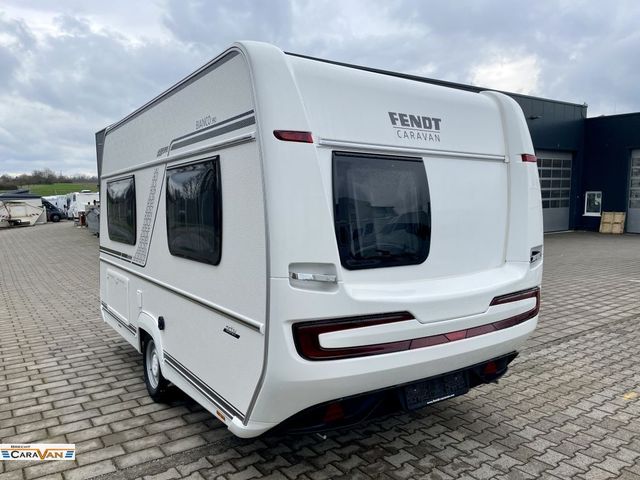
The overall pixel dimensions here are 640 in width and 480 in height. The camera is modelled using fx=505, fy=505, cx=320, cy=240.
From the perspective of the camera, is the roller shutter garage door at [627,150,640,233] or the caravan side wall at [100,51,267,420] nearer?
the caravan side wall at [100,51,267,420]

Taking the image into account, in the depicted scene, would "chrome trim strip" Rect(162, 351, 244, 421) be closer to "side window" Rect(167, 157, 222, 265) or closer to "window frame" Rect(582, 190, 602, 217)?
"side window" Rect(167, 157, 222, 265)

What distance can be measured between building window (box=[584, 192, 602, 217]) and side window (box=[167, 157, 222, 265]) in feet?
72.4

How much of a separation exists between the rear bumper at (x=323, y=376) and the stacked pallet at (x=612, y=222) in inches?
831

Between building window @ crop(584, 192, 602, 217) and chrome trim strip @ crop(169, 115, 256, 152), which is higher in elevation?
chrome trim strip @ crop(169, 115, 256, 152)

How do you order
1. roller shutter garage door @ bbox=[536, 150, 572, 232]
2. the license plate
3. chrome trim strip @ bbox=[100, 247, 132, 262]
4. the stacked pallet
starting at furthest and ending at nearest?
roller shutter garage door @ bbox=[536, 150, 572, 232], the stacked pallet, chrome trim strip @ bbox=[100, 247, 132, 262], the license plate

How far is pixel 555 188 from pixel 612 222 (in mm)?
2652

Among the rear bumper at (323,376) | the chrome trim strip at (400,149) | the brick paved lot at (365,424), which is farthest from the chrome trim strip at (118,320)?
the chrome trim strip at (400,149)

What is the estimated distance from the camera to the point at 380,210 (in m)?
3.05

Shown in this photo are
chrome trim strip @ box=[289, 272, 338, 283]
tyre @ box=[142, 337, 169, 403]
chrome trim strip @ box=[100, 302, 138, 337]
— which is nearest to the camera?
chrome trim strip @ box=[289, 272, 338, 283]

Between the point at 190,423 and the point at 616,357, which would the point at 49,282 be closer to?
the point at 190,423

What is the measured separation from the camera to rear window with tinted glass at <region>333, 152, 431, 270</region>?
2.85m

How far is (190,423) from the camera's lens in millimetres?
3969

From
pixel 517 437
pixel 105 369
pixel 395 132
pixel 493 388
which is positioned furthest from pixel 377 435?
pixel 105 369

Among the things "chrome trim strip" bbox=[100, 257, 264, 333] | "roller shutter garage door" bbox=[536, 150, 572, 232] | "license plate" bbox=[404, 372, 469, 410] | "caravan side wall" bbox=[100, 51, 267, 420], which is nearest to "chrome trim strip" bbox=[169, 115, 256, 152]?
"caravan side wall" bbox=[100, 51, 267, 420]
